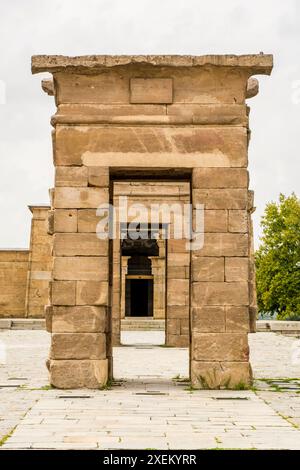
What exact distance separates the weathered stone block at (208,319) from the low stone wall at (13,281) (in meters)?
22.0

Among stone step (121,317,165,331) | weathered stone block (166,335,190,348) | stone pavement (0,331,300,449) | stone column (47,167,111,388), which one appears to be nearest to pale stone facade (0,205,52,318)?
stone step (121,317,165,331)

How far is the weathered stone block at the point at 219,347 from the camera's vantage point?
9.16 meters

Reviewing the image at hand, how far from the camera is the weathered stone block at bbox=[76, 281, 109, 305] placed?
9.24 meters

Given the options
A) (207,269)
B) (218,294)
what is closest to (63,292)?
(207,269)

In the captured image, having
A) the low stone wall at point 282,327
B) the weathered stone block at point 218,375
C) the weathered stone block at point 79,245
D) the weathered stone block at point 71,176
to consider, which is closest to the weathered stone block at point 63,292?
the weathered stone block at point 79,245

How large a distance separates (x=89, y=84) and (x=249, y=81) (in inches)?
94.9

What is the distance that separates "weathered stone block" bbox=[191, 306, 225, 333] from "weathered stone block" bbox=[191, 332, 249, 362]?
0.23 ft

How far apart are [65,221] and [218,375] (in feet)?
Answer: 10.1

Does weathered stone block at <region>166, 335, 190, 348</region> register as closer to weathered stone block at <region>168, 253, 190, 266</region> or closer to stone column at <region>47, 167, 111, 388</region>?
weathered stone block at <region>168, 253, 190, 266</region>

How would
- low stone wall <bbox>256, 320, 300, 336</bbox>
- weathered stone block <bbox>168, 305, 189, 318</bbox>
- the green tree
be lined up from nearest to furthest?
weathered stone block <bbox>168, 305, 189, 318</bbox>
low stone wall <bbox>256, 320, 300, 336</bbox>
the green tree

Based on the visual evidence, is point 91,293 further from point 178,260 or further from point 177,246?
point 177,246

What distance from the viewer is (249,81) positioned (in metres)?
9.87
